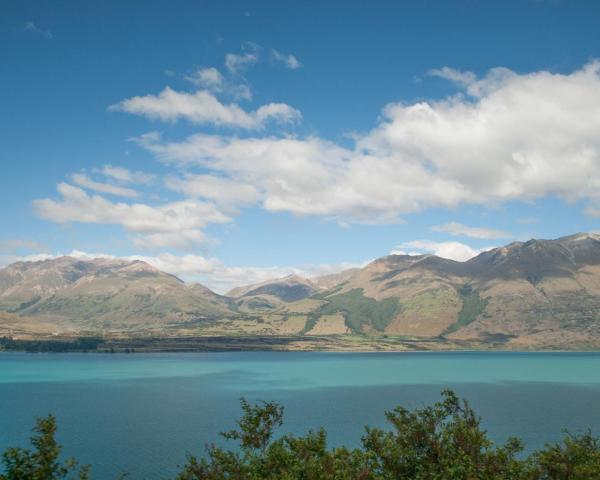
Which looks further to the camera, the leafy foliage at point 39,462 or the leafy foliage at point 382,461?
the leafy foliage at point 382,461

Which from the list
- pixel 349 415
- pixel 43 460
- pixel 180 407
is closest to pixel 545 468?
pixel 43 460

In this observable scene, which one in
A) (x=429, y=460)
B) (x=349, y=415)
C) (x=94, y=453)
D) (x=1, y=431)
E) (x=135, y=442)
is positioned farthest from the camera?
(x=349, y=415)

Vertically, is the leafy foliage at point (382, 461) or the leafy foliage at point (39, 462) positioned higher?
the leafy foliage at point (39, 462)

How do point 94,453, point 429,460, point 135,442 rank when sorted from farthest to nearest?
point 135,442 → point 94,453 → point 429,460

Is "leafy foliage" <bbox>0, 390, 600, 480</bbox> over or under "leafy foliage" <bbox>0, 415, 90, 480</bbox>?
under

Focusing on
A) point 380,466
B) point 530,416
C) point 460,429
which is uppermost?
point 460,429

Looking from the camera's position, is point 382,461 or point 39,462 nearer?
point 39,462

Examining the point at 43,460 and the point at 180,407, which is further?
the point at 180,407

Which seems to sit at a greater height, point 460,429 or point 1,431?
point 460,429

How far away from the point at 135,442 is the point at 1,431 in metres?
44.8

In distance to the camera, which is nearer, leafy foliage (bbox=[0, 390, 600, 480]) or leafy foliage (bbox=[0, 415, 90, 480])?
leafy foliage (bbox=[0, 415, 90, 480])

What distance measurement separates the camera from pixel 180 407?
198 meters

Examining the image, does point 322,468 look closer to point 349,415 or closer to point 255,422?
point 255,422

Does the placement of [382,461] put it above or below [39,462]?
below
